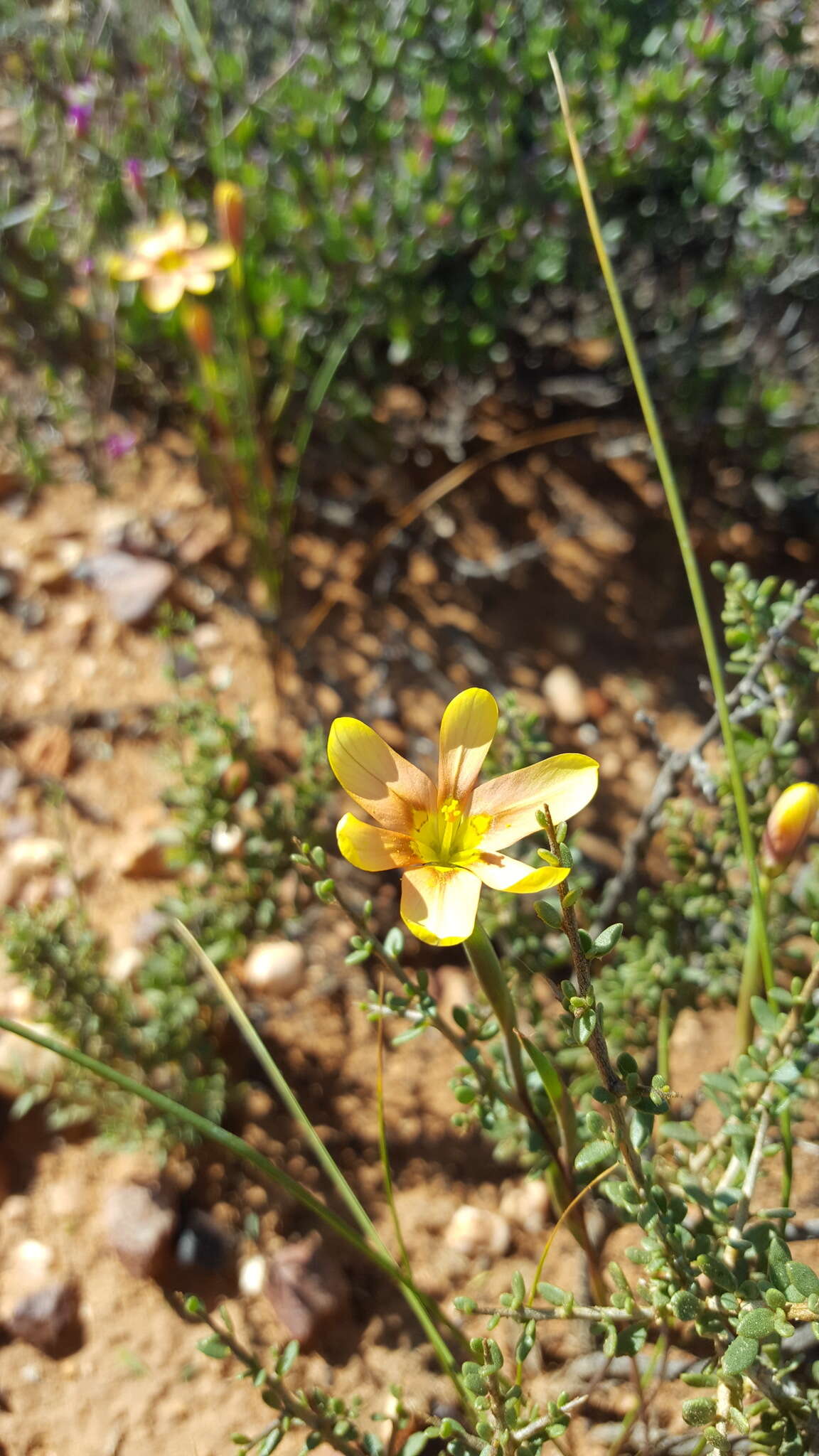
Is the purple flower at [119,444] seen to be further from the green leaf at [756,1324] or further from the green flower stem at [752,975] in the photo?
the green leaf at [756,1324]

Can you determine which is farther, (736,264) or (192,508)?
(192,508)

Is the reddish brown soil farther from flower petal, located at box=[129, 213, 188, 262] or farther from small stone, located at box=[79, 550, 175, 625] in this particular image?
flower petal, located at box=[129, 213, 188, 262]

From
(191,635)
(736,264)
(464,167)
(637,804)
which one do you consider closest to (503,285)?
(464,167)

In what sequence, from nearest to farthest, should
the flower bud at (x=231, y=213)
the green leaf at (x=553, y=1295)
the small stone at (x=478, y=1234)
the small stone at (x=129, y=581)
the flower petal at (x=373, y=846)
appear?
the flower petal at (x=373, y=846) → the green leaf at (x=553, y=1295) → the small stone at (x=478, y=1234) → the flower bud at (x=231, y=213) → the small stone at (x=129, y=581)

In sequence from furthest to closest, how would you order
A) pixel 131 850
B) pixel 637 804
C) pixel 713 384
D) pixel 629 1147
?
pixel 713 384, pixel 637 804, pixel 131 850, pixel 629 1147

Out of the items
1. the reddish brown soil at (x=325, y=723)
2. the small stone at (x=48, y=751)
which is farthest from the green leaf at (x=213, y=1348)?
the small stone at (x=48, y=751)

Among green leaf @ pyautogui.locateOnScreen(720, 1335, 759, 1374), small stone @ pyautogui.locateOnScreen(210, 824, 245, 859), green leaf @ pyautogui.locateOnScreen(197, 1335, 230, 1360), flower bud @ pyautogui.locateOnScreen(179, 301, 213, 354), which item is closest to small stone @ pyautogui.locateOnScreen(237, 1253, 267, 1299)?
green leaf @ pyautogui.locateOnScreen(197, 1335, 230, 1360)

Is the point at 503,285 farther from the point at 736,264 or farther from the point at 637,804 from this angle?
the point at 637,804
